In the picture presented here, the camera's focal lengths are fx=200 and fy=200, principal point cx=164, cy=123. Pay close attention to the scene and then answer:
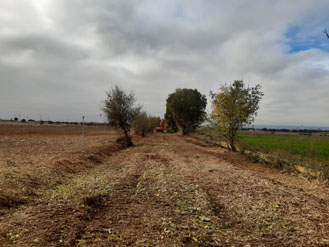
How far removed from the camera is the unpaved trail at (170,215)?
11.2 feet

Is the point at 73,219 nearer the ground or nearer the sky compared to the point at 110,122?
nearer the ground

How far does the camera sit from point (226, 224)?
13.6ft

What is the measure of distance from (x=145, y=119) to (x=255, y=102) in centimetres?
2330

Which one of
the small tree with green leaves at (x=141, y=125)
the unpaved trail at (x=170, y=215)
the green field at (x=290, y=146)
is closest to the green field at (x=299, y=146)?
the green field at (x=290, y=146)

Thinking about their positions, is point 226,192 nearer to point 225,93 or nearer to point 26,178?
point 26,178

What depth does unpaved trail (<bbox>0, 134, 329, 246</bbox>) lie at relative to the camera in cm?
342

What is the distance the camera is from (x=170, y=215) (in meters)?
4.40

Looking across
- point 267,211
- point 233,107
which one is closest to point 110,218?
point 267,211

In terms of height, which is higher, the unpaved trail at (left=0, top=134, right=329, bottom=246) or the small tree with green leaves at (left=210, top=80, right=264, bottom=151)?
the small tree with green leaves at (left=210, top=80, right=264, bottom=151)

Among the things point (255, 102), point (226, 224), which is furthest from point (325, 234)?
point (255, 102)

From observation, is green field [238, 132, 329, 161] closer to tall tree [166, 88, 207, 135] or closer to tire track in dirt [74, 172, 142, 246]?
tire track in dirt [74, 172, 142, 246]

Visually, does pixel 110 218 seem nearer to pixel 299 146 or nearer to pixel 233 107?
pixel 233 107

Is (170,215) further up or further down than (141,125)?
further down

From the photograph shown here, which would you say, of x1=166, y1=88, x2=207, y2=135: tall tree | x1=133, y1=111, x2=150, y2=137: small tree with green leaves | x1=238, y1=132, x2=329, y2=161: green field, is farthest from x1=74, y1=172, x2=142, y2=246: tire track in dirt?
x1=166, y1=88, x2=207, y2=135: tall tree
